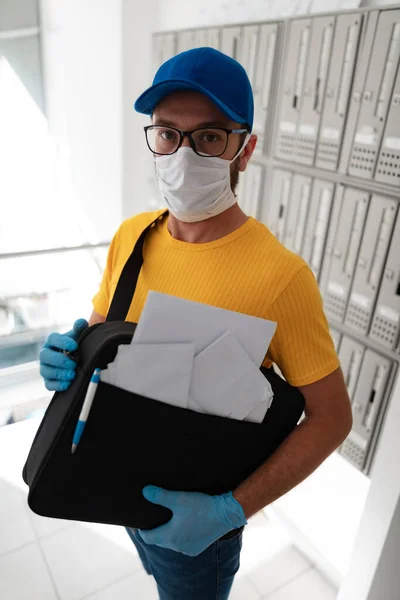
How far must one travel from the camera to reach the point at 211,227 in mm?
898

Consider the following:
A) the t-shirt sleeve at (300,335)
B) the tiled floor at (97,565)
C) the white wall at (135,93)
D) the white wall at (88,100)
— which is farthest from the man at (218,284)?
the white wall at (88,100)

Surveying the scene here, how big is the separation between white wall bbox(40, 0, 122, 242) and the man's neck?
1947 millimetres

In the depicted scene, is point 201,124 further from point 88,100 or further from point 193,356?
point 88,100

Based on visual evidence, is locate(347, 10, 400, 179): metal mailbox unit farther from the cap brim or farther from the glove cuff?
the glove cuff

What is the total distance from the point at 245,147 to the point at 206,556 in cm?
89

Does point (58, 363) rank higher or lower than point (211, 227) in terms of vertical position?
lower

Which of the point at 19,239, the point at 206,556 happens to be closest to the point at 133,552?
the point at 206,556

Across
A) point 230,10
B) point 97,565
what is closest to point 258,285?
point 97,565

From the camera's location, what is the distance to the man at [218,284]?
77 cm

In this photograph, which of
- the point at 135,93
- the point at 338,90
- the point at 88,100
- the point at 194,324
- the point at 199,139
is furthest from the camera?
the point at 88,100

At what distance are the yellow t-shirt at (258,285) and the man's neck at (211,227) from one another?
0.02 metres

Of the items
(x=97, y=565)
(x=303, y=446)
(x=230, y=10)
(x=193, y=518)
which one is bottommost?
(x=97, y=565)

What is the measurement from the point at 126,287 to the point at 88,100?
2.27 metres

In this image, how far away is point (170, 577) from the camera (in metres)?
0.94
